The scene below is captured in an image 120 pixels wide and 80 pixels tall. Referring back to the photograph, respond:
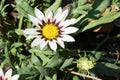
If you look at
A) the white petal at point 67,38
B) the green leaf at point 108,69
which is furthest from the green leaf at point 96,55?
the white petal at point 67,38

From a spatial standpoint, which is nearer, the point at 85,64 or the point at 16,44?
the point at 85,64

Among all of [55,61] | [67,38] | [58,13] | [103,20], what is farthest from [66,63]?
[103,20]

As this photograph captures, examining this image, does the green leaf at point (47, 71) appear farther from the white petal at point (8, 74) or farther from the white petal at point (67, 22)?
the white petal at point (67, 22)

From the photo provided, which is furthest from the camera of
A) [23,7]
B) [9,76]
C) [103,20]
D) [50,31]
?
[103,20]

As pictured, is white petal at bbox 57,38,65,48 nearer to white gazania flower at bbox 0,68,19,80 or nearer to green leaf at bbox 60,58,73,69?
green leaf at bbox 60,58,73,69

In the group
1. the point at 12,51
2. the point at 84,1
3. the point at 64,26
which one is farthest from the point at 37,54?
the point at 84,1

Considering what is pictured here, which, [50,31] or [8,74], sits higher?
[50,31]

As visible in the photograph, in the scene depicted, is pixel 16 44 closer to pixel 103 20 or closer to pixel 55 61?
pixel 55 61
